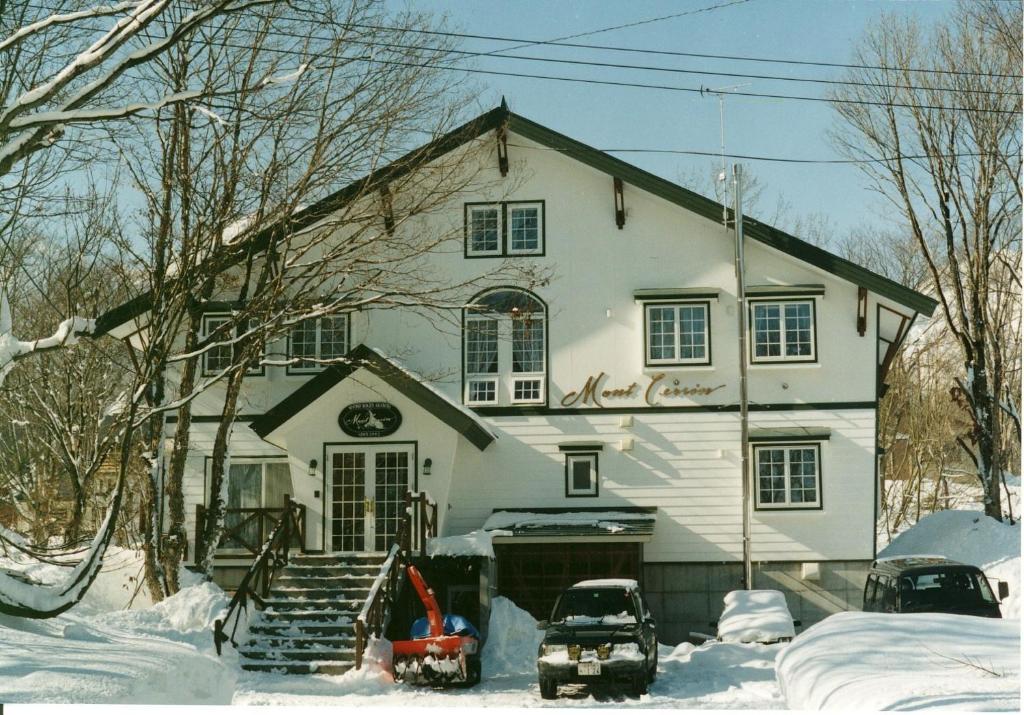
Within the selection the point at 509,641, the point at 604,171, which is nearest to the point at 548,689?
the point at 509,641

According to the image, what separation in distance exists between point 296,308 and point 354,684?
13.7ft

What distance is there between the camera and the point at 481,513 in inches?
563

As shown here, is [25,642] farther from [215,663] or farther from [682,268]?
[682,268]

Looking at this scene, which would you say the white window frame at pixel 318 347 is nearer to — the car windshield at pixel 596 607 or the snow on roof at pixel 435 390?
the snow on roof at pixel 435 390

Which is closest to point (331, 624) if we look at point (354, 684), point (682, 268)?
point (354, 684)

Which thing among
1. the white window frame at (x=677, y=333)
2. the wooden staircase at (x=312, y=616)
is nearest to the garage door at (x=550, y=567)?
the wooden staircase at (x=312, y=616)

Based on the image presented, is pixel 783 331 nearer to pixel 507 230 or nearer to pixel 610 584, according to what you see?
pixel 507 230

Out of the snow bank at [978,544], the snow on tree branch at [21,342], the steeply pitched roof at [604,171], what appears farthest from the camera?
the steeply pitched roof at [604,171]

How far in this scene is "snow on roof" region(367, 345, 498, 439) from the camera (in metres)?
13.8

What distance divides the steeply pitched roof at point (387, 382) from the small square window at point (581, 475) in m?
1.12

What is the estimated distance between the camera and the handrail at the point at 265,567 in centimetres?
1177

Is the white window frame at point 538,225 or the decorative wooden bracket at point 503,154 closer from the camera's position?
the decorative wooden bracket at point 503,154

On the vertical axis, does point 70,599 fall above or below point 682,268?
below

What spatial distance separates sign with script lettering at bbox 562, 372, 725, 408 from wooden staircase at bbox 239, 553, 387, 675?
3.07 meters
